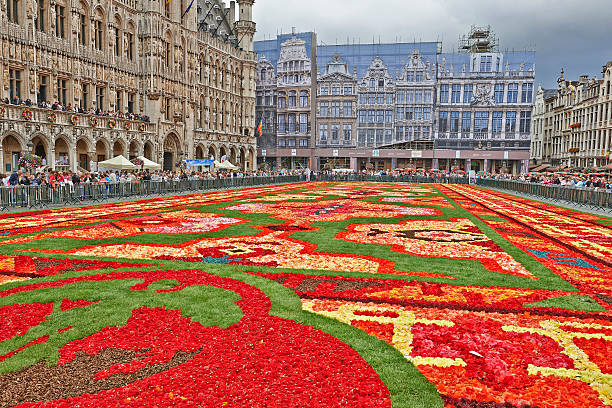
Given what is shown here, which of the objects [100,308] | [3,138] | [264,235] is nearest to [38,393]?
[100,308]

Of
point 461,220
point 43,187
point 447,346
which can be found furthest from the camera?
point 43,187

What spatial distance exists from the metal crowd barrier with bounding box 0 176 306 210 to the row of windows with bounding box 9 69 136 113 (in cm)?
1266

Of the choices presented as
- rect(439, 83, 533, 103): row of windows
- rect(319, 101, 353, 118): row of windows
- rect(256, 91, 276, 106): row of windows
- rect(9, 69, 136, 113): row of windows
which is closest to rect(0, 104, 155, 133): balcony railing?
rect(9, 69, 136, 113): row of windows

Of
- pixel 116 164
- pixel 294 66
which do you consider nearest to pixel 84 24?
pixel 116 164

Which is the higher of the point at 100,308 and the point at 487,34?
the point at 487,34

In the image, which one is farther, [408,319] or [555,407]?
[408,319]

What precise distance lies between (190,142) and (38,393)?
49.5 meters

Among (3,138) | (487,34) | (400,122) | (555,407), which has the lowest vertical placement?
(555,407)

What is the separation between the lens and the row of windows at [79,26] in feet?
105

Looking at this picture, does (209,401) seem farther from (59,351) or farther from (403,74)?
(403,74)

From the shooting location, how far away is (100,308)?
571 cm

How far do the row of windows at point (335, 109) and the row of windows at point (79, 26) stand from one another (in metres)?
37.1

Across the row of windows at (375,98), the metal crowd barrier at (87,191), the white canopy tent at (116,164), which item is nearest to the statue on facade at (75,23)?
the white canopy tent at (116,164)

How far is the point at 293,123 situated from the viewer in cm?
7512
